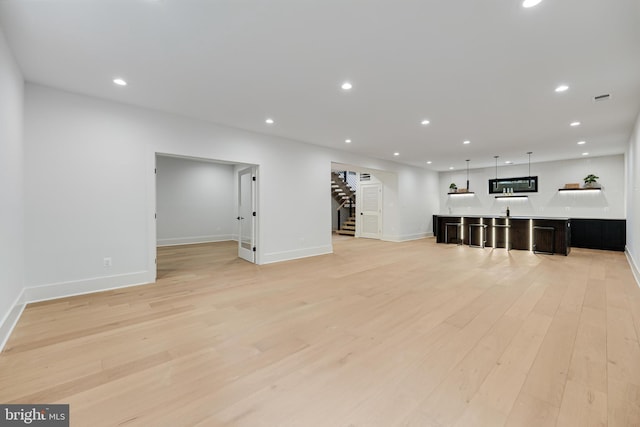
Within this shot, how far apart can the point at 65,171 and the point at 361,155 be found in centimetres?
646

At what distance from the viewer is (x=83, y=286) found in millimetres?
3807

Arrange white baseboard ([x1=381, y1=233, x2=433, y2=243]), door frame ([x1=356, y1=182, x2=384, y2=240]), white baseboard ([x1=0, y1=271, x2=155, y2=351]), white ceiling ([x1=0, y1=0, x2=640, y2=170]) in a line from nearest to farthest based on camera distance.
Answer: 1. white ceiling ([x1=0, y1=0, x2=640, y2=170])
2. white baseboard ([x1=0, y1=271, x2=155, y2=351])
3. white baseboard ([x1=381, y1=233, x2=433, y2=243])
4. door frame ([x1=356, y1=182, x2=384, y2=240])

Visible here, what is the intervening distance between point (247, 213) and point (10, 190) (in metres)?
3.75

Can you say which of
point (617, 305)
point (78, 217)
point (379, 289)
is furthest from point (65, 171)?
point (617, 305)

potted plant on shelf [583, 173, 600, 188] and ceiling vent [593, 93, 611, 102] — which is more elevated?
ceiling vent [593, 93, 611, 102]

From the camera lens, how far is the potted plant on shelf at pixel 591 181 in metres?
8.12

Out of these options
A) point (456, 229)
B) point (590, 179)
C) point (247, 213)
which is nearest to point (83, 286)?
point (247, 213)

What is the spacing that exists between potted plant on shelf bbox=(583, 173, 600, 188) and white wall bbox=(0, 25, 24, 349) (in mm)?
12371

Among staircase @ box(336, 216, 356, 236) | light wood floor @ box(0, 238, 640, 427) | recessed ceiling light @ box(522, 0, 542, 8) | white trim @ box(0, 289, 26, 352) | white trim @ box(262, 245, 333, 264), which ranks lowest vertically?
light wood floor @ box(0, 238, 640, 427)

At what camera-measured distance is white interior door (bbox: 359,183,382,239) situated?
9992 mm

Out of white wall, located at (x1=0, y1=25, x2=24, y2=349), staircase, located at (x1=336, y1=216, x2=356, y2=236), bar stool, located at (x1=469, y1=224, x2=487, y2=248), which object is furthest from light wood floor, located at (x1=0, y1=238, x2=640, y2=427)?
staircase, located at (x1=336, y1=216, x2=356, y2=236)

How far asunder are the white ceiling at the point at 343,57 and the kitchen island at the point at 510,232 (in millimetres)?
2835

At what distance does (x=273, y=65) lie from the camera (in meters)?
3.05

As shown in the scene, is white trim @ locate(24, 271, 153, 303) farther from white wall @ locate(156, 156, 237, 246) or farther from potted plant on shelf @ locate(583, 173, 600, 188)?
potted plant on shelf @ locate(583, 173, 600, 188)
